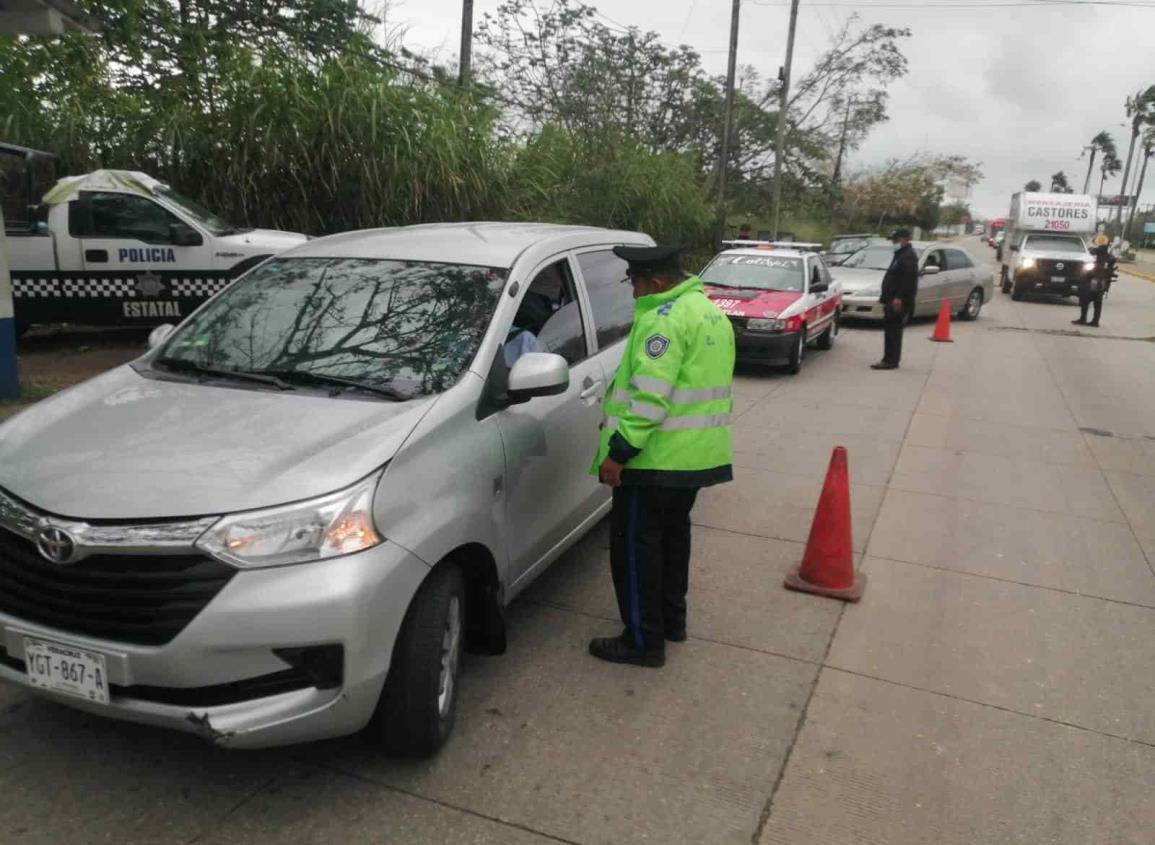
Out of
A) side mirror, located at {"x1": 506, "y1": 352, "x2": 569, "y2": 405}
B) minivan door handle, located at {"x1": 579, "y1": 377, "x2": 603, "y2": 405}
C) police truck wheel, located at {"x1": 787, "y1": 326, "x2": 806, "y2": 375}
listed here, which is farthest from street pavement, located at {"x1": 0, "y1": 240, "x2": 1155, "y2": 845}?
police truck wheel, located at {"x1": 787, "y1": 326, "x2": 806, "y2": 375}

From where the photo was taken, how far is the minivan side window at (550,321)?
389cm

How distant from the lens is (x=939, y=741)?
11.3 feet

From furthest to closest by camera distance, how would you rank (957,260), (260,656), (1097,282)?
(957,260)
(1097,282)
(260,656)

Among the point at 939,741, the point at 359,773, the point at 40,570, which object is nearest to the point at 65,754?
the point at 40,570

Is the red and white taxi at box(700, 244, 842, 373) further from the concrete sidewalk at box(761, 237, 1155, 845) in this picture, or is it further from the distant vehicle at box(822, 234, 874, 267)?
the distant vehicle at box(822, 234, 874, 267)

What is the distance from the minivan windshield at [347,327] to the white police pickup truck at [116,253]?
609 cm

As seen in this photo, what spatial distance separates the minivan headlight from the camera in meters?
2.60

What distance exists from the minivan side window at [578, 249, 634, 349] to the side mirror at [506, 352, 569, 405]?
1220mm

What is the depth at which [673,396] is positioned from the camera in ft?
12.0

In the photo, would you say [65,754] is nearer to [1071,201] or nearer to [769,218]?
[769,218]

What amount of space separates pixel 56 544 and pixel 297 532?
68 cm

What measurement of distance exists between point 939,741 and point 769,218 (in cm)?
→ 2672

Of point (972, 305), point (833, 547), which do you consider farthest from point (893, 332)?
point (833, 547)

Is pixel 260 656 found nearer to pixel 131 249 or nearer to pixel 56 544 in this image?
pixel 56 544
